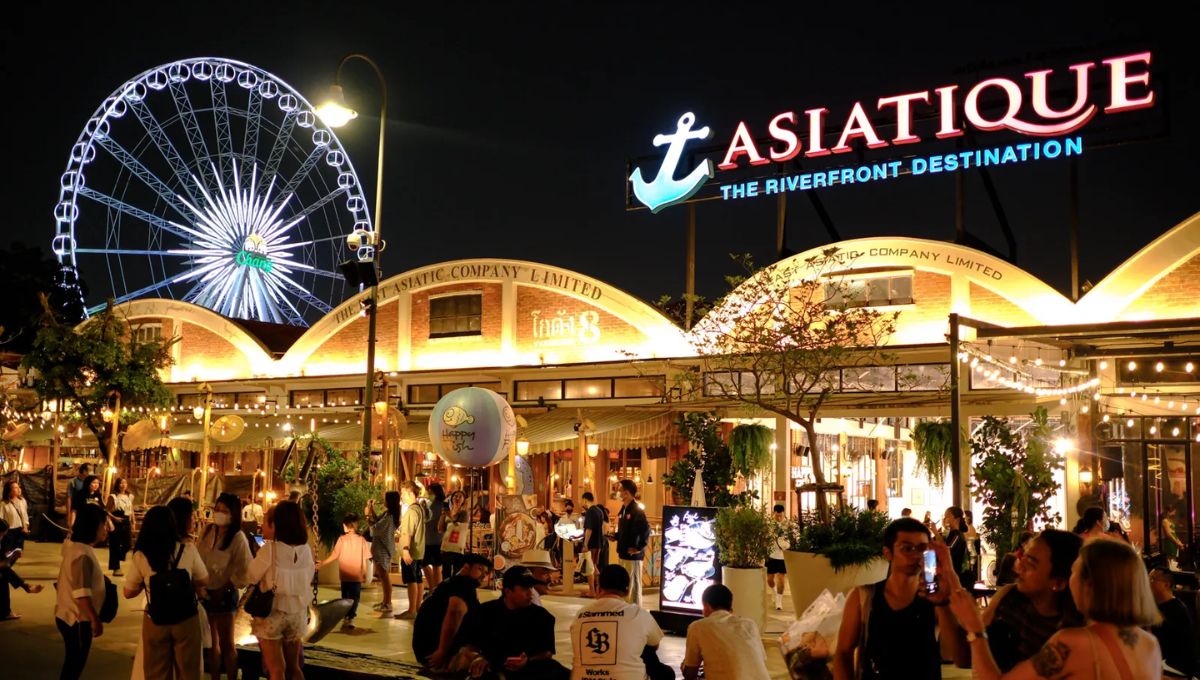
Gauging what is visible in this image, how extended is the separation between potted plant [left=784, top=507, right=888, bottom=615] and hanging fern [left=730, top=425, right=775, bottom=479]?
28.7ft

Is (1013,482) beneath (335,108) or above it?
beneath

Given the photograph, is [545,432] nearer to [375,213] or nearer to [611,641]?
[375,213]

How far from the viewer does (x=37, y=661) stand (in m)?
10.6

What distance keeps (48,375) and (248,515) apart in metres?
10.8

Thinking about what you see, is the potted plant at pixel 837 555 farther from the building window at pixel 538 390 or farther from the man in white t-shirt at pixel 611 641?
the building window at pixel 538 390

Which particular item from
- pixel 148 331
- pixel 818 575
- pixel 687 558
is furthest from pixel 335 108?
pixel 148 331

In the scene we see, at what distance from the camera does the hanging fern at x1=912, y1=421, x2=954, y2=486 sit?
19312 millimetres

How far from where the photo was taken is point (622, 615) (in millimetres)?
5816

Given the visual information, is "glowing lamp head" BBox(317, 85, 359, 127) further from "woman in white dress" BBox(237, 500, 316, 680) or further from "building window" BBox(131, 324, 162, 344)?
"building window" BBox(131, 324, 162, 344)

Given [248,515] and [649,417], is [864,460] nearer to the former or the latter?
[649,417]

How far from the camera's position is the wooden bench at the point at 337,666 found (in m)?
9.21

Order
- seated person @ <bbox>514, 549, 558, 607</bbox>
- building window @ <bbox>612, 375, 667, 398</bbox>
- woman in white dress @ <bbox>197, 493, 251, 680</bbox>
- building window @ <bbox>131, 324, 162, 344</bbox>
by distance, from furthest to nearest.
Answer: building window @ <bbox>131, 324, 162, 344</bbox> < building window @ <bbox>612, 375, 667, 398</bbox> < woman in white dress @ <bbox>197, 493, 251, 680</bbox> < seated person @ <bbox>514, 549, 558, 607</bbox>

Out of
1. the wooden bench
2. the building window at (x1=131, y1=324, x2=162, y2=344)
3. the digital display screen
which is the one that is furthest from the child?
the building window at (x1=131, y1=324, x2=162, y2=344)

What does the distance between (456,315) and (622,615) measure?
65.5 ft
